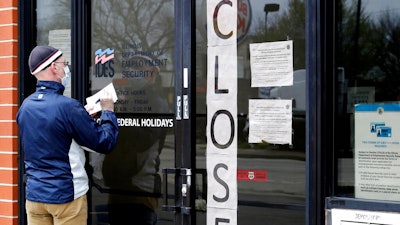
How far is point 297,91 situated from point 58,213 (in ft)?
5.27

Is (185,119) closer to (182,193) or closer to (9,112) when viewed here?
(182,193)

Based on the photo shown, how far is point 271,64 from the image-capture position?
3965 mm

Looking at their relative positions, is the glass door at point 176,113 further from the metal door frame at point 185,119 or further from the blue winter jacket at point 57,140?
the blue winter jacket at point 57,140

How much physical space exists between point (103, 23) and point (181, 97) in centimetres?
95

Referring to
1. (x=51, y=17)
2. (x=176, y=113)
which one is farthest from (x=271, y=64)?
(x=51, y=17)

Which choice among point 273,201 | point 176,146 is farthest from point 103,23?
point 273,201

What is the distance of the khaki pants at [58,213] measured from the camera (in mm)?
3826

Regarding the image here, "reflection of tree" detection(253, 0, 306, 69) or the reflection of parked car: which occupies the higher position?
"reflection of tree" detection(253, 0, 306, 69)

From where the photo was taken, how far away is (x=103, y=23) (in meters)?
4.73

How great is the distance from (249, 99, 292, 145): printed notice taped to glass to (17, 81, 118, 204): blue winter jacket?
2.83 ft

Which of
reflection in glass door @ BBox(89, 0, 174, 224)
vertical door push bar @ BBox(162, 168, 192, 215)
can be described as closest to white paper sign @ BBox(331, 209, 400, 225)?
vertical door push bar @ BBox(162, 168, 192, 215)

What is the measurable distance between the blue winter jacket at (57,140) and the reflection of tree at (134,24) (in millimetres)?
784

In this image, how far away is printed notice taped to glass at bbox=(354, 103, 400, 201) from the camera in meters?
3.59

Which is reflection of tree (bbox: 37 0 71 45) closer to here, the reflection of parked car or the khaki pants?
the khaki pants
